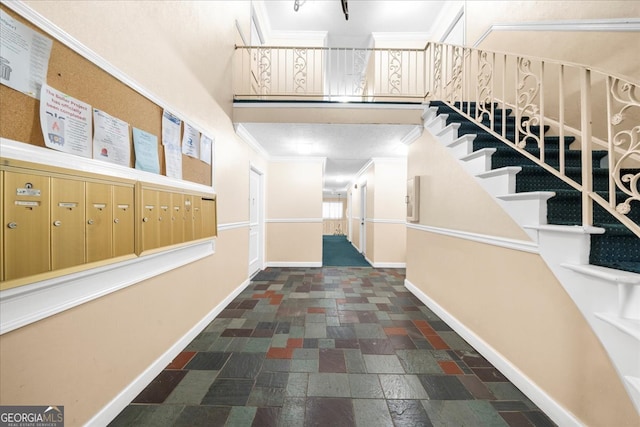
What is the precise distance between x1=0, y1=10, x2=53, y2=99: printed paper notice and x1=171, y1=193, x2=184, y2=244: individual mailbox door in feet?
2.95

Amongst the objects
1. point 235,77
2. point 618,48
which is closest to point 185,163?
point 235,77

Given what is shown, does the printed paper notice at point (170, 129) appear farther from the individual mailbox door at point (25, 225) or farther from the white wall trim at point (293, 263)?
the white wall trim at point (293, 263)

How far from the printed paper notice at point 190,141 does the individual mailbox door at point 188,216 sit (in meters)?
0.37

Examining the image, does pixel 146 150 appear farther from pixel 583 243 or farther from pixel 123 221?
pixel 583 243

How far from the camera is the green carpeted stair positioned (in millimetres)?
1197

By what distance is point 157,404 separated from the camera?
141 centimetres

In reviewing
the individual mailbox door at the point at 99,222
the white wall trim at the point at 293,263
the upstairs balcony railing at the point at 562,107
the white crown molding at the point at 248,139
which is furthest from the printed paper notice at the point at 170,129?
the white wall trim at the point at 293,263

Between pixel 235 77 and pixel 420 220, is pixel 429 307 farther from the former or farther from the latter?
pixel 235 77

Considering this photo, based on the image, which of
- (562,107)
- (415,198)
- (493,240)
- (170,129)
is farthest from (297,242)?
(562,107)

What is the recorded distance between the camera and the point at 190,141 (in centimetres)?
200

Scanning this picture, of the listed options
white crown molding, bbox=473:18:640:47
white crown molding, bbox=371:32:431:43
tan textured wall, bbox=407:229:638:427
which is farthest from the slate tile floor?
white crown molding, bbox=371:32:431:43

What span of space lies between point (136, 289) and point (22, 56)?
1.20 metres

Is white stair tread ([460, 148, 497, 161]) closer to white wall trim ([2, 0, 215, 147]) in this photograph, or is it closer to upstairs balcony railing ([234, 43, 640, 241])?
upstairs balcony railing ([234, 43, 640, 241])

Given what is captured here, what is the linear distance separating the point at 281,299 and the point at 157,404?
1776 mm
